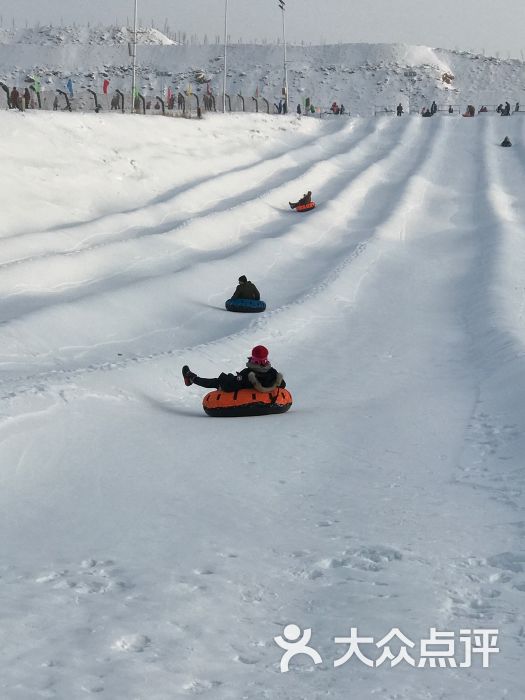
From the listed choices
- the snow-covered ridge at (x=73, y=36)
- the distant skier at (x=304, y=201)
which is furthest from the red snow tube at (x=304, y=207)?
the snow-covered ridge at (x=73, y=36)

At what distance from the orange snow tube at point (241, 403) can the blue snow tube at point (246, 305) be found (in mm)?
5763

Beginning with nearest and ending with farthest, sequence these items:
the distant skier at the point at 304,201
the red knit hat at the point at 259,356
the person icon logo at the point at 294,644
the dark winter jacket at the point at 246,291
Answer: the person icon logo at the point at 294,644 < the red knit hat at the point at 259,356 < the dark winter jacket at the point at 246,291 < the distant skier at the point at 304,201

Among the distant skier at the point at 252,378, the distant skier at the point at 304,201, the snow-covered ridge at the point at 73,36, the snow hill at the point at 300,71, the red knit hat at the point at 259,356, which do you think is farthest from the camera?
the snow-covered ridge at the point at 73,36

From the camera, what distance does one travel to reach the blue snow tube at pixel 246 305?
1565 centimetres

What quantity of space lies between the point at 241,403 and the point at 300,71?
9876 centimetres

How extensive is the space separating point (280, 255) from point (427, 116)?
36.0 meters

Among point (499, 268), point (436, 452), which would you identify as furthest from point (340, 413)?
point (499, 268)

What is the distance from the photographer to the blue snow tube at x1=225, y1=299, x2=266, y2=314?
15648 millimetres

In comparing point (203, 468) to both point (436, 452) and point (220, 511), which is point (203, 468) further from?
point (436, 452)

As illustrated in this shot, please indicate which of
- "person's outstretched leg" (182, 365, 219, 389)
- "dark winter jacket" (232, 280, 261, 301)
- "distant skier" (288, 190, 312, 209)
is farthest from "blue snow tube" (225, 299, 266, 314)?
"distant skier" (288, 190, 312, 209)

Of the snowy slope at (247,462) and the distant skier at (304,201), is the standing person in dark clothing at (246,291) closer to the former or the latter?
the snowy slope at (247,462)

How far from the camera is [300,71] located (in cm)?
10369

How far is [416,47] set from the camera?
116m

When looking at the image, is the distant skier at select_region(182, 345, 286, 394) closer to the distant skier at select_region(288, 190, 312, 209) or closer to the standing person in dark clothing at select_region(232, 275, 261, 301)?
the standing person in dark clothing at select_region(232, 275, 261, 301)
